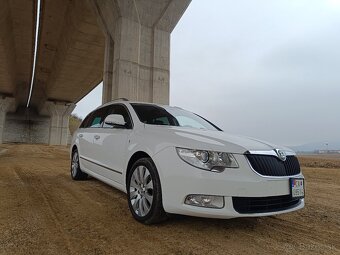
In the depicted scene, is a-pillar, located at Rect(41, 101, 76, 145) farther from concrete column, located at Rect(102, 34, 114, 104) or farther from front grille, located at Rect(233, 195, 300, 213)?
front grille, located at Rect(233, 195, 300, 213)

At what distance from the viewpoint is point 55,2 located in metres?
18.7

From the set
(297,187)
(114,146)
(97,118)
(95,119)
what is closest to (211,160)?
(297,187)

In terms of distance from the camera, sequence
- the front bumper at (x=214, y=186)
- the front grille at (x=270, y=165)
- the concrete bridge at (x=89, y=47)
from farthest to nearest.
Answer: the concrete bridge at (x=89, y=47)
the front grille at (x=270, y=165)
the front bumper at (x=214, y=186)

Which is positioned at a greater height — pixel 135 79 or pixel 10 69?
pixel 10 69

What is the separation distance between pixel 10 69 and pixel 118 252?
35.5 m

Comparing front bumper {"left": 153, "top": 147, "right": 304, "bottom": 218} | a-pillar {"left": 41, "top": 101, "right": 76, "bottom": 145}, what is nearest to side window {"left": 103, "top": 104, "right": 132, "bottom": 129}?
front bumper {"left": 153, "top": 147, "right": 304, "bottom": 218}

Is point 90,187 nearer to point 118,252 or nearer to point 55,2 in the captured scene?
point 118,252

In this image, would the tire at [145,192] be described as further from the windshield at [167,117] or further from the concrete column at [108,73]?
the concrete column at [108,73]

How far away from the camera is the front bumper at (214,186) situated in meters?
3.03

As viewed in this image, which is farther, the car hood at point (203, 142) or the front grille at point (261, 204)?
the car hood at point (203, 142)

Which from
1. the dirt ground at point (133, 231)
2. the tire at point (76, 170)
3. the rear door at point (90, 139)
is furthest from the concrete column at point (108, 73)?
the dirt ground at point (133, 231)

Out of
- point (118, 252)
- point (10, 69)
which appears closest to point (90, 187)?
point (118, 252)

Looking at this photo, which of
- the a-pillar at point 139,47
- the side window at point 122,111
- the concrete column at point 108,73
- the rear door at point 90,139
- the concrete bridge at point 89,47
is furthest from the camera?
the concrete column at point 108,73

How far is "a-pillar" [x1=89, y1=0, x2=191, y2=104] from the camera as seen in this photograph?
12.0 m
